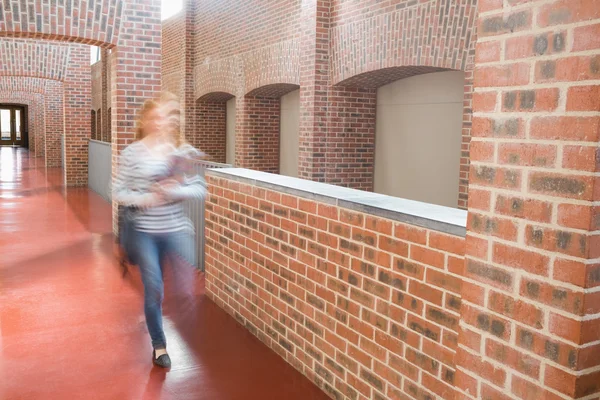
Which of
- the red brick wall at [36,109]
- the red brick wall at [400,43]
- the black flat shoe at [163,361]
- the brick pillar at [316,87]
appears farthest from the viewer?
the red brick wall at [36,109]

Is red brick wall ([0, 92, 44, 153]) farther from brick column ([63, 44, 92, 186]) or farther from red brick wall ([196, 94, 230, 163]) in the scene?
red brick wall ([196, 94, 230, 163])

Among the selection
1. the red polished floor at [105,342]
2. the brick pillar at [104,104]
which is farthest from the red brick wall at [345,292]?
the brick pillar at [104,104]

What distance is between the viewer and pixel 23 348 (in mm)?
3959

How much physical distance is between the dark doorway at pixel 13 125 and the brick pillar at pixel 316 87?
105 feet

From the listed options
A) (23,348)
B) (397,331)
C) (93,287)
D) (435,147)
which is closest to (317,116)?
(435,147)

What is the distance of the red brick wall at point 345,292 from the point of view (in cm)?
255

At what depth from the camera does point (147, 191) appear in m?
3.55

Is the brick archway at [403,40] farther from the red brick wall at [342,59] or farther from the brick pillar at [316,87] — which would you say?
the brick pillar at [316,87]

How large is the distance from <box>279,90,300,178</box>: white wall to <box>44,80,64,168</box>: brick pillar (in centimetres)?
887

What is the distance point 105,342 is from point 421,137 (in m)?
4.93

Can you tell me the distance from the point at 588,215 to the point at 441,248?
0.90m

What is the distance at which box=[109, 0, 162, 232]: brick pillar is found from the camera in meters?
7.46

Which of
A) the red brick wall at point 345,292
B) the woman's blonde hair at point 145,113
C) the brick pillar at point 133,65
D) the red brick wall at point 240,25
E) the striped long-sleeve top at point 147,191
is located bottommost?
the red brick wall at point 345,292

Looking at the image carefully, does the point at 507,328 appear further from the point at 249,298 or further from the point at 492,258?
the point at 249,298
